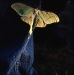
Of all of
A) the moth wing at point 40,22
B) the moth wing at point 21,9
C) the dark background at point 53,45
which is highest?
the moth wing at point 21,9

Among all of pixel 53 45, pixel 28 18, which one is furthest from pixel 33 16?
pixel 53 45

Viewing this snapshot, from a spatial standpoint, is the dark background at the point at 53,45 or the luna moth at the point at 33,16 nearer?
the luna moth at the point at 33,16

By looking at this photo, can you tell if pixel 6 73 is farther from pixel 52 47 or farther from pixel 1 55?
pixel 52 47

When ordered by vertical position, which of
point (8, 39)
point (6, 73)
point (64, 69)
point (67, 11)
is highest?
point (8, 39)

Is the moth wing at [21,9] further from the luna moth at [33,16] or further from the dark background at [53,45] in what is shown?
the dark background at [53,45]

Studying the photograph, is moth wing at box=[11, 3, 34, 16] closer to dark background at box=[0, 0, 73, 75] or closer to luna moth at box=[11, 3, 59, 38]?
luna moth at box=[11, 3, 59, 38]

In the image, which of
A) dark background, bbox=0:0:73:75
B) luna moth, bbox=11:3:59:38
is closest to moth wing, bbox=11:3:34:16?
luna moth, bbox=11:3:59:38

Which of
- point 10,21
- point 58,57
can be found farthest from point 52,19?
point 58,57

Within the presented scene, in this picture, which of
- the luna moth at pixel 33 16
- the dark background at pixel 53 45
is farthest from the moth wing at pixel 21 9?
the dark background at pixel 53 45
